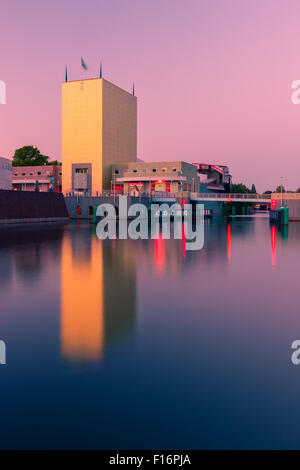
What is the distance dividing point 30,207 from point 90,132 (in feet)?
177

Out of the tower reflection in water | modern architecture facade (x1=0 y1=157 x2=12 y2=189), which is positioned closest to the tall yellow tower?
modern architecture facade (x1=0 y1=157 x2=12 y2=189)

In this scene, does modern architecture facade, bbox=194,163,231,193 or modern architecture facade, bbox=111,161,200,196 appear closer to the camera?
modern architecture facade, bbox=111,161,200,196

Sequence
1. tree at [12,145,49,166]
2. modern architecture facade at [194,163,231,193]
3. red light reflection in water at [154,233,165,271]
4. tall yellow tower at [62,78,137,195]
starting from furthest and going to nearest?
modern architecture facade at [194,163,231,193]
tree at [12,145,49,166]
tall yellow tower at [62,78,137,195]
red light reflection in water at [154,233,165,271]

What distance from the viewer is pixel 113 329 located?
9.26 metres

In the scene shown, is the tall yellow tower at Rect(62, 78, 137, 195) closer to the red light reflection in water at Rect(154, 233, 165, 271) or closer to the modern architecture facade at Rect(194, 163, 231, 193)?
the modern architecture facade at Rect(194, 163, 231, 193)

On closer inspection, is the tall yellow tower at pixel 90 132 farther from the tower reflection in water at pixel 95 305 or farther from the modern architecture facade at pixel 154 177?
the tower reflection in water at pixel 95 305

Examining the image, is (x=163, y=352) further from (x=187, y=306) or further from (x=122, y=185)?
(x=122, y=185)

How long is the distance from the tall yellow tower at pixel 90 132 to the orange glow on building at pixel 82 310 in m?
90.4

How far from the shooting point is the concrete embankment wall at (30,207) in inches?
2201

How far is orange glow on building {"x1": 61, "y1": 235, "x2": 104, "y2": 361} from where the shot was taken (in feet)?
25.8

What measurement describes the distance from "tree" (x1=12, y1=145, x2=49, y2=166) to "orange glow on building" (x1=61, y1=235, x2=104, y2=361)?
129 metres

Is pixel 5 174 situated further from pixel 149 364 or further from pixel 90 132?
pixel 149 364

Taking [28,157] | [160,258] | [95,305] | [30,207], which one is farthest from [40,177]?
[95,305]

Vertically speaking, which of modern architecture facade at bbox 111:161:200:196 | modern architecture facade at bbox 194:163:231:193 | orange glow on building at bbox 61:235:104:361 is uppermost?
modern architecture facade at bbox 194:163:231:193
